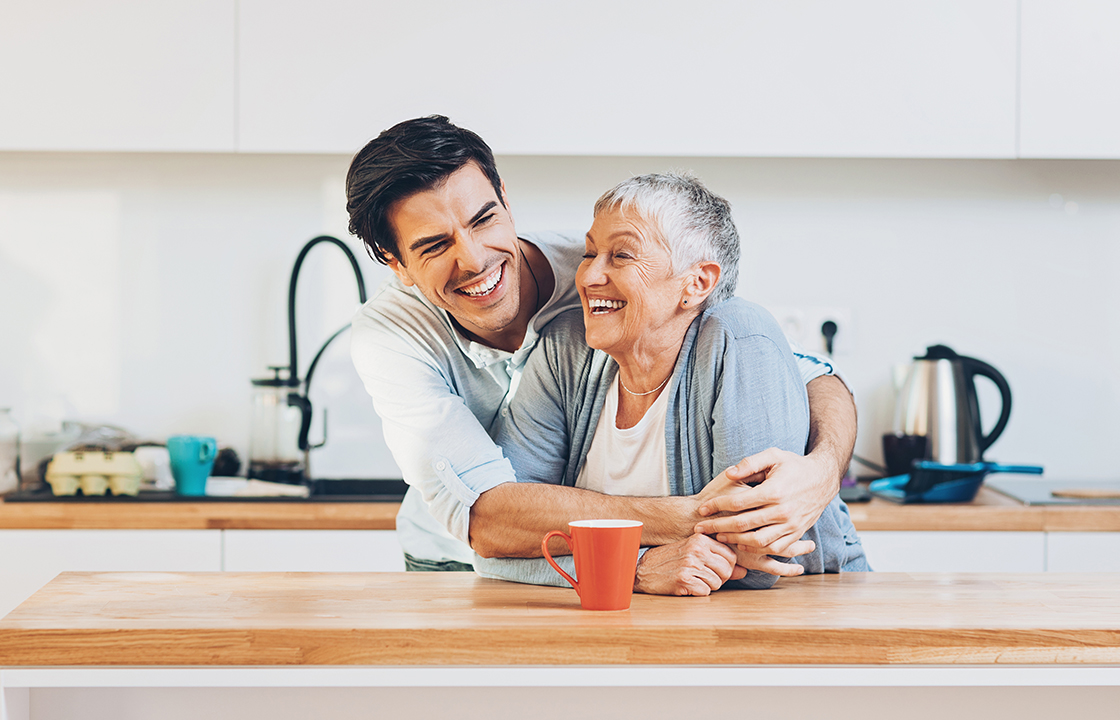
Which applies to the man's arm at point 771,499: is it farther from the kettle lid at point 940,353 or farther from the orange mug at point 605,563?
the kettle lid at point 940,353

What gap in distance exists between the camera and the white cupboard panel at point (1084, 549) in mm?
2121

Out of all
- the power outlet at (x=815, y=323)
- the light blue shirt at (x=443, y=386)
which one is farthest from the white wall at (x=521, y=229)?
the light blue shirt at (x=443, y=386)

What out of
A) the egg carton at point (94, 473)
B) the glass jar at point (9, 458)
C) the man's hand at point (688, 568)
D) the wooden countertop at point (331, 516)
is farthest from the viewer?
the glass jar at point (9, 458)

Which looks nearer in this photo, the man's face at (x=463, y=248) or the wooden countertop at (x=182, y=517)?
the man's face at (x=463, y=248)

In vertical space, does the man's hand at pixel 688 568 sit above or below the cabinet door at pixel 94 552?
above

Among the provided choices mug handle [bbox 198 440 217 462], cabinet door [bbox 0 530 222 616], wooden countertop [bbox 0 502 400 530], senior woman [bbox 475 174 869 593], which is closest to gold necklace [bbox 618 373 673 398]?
senior woman [bbox 475 174 869 593]

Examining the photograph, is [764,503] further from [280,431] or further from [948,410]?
[280,431]

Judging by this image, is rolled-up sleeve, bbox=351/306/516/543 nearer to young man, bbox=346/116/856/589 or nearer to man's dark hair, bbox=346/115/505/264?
young man, bbox=346/116/856/589

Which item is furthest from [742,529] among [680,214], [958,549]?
[958,549]

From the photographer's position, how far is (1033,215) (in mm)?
2652

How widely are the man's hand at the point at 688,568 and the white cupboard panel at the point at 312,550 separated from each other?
1170 mm

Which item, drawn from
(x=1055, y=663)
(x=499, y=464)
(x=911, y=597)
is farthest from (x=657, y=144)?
(x=1055, y=663)

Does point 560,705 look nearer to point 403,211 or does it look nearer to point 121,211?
point 403,211

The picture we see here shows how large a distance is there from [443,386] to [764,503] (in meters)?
0.53
